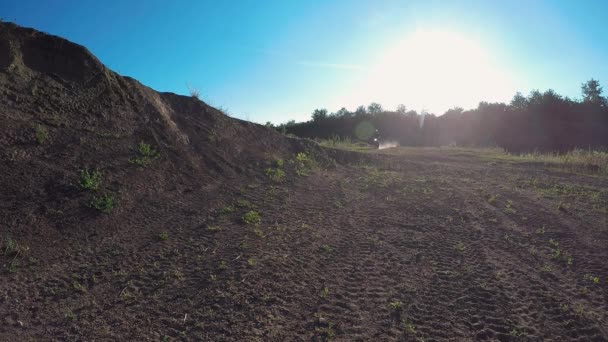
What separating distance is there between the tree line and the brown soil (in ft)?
67.1

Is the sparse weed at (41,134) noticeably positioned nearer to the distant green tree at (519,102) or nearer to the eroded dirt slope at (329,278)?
the eroded dirt slope at (329,278)

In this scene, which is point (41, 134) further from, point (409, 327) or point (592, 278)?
point (592, 278)

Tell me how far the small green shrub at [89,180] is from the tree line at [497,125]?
73.6ft

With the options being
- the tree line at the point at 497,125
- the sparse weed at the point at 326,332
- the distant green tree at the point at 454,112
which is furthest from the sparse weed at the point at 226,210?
the distant green tree at the point at 454,112

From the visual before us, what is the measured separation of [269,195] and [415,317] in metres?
3.97

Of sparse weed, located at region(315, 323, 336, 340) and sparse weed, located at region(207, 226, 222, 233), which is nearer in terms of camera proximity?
sparse weed, located at region(315, 323, 336, 340)

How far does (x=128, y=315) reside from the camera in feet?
11.5

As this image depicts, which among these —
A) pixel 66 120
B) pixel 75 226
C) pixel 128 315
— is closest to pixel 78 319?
pixel 128 315

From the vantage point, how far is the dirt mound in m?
5.06

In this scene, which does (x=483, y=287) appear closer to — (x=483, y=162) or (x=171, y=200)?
(x=171, y=200)

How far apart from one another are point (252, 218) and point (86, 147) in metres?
2.95

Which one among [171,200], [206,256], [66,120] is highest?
[66,120]

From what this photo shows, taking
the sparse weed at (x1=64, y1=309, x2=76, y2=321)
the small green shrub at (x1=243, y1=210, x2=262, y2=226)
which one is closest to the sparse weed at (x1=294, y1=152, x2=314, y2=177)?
the small green shrub at (x1=243, y1=210, x2=262, y2=226)

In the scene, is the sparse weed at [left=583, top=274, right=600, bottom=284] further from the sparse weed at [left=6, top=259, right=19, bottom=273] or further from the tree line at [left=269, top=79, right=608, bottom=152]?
the tree line at [left=269, top=79, right=608, bottom=152]
